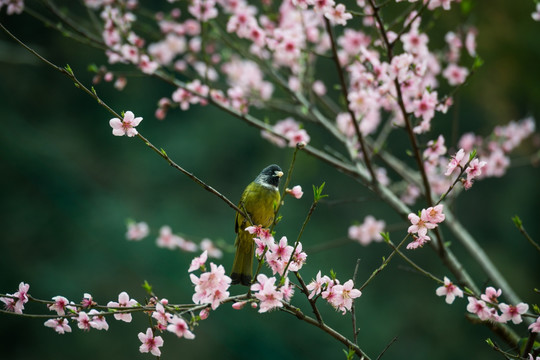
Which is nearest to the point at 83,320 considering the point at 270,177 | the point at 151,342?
the point at 151,342

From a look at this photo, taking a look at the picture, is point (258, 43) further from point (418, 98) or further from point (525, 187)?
point (525, 187)

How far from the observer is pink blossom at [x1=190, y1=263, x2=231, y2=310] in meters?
1.06

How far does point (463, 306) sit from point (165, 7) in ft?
20.1

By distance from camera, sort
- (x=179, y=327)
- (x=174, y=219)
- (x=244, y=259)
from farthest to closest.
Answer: (x=174, y=219), (x=244, y=259), (x=179, y=327)

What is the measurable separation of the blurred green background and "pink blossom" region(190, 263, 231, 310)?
4009 millimetres

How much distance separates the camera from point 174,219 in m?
6.43

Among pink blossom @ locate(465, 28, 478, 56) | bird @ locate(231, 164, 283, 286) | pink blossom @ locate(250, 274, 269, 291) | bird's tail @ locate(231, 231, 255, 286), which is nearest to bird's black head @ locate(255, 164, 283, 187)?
bird @ locate(231, 164, 283, 286)

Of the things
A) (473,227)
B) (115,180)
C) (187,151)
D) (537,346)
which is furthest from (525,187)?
(115,180)

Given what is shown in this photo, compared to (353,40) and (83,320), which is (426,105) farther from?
(83,320)

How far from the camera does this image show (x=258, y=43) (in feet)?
7.30

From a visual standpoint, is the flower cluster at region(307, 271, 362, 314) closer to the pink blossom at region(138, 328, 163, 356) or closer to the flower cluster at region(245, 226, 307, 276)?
the flower cluster at region(245, 226, 307, 276)

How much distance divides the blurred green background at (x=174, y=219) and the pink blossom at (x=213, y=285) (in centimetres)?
401

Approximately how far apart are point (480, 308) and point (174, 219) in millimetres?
5624

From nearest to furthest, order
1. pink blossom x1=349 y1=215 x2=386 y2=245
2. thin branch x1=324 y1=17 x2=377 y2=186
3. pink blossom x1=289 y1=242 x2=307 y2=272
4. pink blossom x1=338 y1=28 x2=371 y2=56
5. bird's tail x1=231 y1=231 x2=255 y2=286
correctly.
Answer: pink blossom x1=289 y1=242 x2=307 y2=272, bird's tail x1=231 y1=231 x2=255 y2=286, thin branch x1=324 y1=17 x2=377 y2=186, pink blossom x1=338 y1=28 x2=371 y2=56, pink blossom x1=349 y1=215 x2=386 y2=245
